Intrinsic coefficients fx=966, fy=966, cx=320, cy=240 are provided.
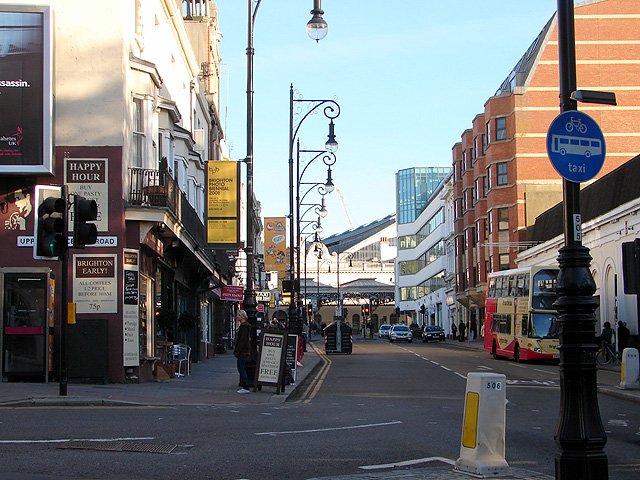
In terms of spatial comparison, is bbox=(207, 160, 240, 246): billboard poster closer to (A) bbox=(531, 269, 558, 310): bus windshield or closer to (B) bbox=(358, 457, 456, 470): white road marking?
(A) bbox=(531, 269, 558, 310): bus windshield

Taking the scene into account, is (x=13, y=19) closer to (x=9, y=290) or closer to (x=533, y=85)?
(x=9, y=290)

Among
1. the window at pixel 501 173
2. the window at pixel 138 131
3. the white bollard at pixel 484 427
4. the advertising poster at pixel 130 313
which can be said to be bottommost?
the white bollard at pixel 484 427

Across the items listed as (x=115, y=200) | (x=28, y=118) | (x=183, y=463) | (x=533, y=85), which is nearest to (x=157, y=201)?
(x=115, y=200)

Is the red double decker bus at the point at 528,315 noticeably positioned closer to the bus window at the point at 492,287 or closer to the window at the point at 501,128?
the bus window at the point at 492,287

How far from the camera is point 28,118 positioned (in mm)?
22406

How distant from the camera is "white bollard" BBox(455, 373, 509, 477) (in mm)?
9727

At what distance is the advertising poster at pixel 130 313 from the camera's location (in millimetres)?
23047

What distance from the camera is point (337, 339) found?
167ft

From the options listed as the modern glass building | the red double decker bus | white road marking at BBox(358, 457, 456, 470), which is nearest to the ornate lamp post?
white road marking at BBox(358, 457, 456, 470)

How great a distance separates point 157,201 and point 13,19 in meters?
5.44

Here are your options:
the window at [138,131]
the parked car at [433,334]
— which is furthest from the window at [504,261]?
the window at [138,131]

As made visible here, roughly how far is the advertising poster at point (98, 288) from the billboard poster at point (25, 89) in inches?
97.4

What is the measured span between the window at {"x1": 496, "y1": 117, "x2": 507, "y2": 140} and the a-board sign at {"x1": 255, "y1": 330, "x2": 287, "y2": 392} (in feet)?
163

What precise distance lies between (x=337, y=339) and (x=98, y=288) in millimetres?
29054
